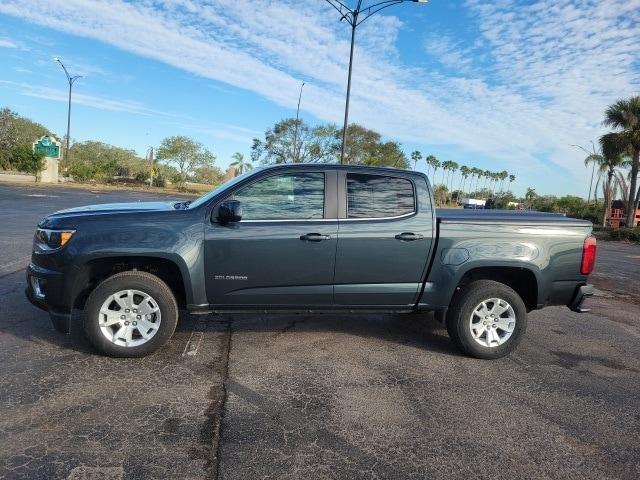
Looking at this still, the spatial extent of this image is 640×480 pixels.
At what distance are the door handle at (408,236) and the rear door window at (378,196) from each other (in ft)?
0.69

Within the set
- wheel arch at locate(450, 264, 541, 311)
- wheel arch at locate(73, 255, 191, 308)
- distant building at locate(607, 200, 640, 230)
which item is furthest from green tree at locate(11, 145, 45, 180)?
distant building at locate(607, 200, 640, 230)

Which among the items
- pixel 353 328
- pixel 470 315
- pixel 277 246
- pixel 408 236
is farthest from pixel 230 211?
pixel 470 315

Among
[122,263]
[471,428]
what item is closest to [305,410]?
[471,428]

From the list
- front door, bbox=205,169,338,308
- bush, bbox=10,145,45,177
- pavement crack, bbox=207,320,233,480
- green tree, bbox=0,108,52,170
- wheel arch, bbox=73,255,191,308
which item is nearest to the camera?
pavement crack, bbox=207,320,233,480

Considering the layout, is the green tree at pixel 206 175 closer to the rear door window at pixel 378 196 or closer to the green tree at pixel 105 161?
the green tree at pixel 105 161

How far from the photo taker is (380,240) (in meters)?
4.63

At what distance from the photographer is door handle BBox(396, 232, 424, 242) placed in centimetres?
465

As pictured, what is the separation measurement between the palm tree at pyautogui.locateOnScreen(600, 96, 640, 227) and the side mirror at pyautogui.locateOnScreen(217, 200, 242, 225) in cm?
3378

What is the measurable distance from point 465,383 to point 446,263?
1127 millimetres

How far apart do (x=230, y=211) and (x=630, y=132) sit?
35515 mm

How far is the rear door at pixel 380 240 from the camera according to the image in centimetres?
462

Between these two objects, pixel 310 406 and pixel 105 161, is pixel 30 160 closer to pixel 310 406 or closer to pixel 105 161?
pixel 105 161

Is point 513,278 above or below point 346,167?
below

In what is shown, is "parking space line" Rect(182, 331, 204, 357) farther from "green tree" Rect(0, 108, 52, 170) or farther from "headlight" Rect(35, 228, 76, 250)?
"green tree" Rect(0, 108, 52, 170)
